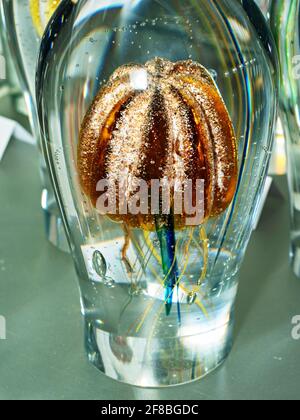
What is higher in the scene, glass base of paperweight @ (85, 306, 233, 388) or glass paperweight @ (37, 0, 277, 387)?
glass paperweight @ (37, 0, 277, 387)

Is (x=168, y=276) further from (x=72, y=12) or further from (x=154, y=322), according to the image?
(x=72, y=12)

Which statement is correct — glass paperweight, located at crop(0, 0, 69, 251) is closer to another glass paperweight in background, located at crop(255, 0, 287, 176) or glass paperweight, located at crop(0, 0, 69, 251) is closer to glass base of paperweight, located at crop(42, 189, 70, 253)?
glass base of paperweight, located at crop(42, 189, 70, 253)

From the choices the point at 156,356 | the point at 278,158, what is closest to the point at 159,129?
the point at 156,356

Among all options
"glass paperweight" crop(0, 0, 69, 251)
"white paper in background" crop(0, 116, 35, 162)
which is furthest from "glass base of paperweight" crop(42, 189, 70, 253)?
→ "white paper in background" crop(0, 116, 35, 162)

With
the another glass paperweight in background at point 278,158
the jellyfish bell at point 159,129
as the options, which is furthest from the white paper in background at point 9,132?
the jellyfish bell at point 159,129

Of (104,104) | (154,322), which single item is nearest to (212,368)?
(154,322)
